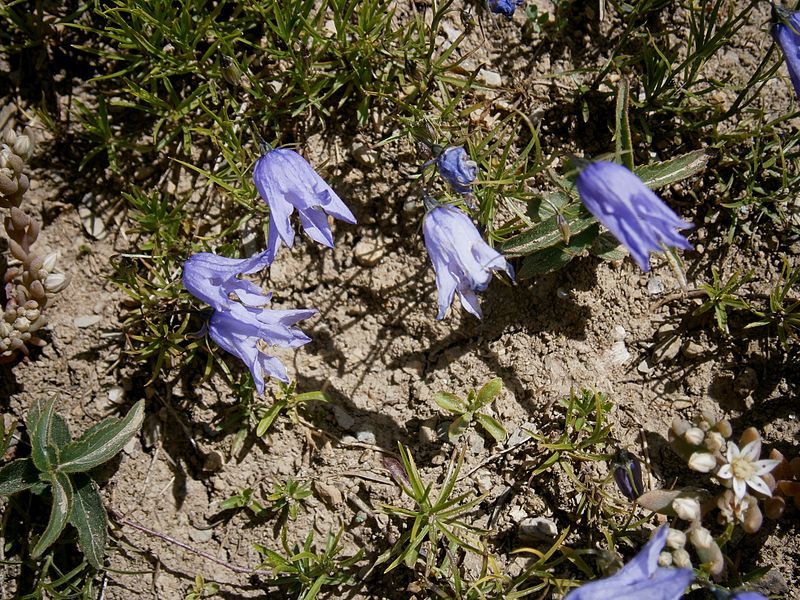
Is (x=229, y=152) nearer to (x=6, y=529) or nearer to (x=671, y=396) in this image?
(x=6, y=529)

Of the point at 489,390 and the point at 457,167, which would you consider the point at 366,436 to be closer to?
the point at 489,390

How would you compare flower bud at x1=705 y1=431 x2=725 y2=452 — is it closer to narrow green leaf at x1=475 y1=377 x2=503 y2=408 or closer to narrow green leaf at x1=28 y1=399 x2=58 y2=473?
narrow green leaf at x1=475 y1=377 x2=503 y2=408

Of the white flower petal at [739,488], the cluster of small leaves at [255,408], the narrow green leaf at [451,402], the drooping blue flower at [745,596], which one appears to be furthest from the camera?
the cluster of small leaves at [255,408]


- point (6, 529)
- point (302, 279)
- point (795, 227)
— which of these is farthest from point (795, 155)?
point (6, 529)

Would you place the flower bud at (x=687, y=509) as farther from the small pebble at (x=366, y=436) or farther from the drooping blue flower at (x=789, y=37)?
the drooping blue flower at (x=789, y=37)

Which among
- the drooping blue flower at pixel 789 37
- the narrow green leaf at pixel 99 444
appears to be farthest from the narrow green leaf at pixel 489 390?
the drooping blue flower at pixel 789 37

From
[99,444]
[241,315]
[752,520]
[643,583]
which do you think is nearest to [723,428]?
[752,520]

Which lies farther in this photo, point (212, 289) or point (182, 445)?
point (182, 445)
